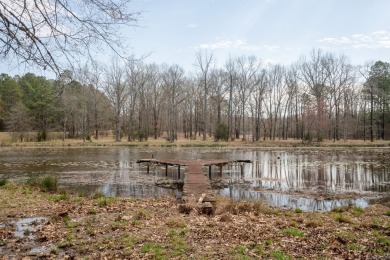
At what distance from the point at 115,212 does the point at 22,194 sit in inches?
174

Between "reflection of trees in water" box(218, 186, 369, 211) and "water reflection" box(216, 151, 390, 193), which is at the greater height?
"water reflection" box(216, 151, 390, 193)

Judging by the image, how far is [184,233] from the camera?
7.07 m

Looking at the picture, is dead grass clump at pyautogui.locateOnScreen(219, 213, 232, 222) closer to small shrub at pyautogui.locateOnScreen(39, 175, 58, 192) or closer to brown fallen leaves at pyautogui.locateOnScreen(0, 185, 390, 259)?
brown fallen leaves at pyautogui.locateOnScreen(0, 185, 390, 259)

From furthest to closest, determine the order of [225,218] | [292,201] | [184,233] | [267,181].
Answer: [267,181]
[292,201]
[225,218]
[184,233]

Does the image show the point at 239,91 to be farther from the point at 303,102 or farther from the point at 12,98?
the point at 12,98

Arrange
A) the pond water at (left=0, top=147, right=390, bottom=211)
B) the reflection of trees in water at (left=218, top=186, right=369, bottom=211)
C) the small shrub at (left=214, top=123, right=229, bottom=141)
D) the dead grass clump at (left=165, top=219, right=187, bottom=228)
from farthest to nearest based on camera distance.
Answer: the small shrub at (left=214, top=123, right=229, bottom=141) < the pond water at (left=0, top=147, right=390, bottom=211) < the reflection of trees in water at (left=218, top=186, right=369, bottom=211) < the dead grass clump at (left=165, top=219, right=187, bottom=228)

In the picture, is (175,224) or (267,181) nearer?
(175,224)

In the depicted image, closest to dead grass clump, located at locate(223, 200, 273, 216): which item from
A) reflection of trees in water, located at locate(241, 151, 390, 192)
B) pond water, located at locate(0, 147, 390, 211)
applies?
pond water, located at locate(0, 147, 390, 211)

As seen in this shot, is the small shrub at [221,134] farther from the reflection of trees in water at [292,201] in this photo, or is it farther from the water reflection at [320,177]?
the reflection of trees in water at [292,201]

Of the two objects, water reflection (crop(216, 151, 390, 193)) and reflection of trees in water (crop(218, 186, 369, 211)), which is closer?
reflection of trees in water (crop(218, 186, 369, 211))

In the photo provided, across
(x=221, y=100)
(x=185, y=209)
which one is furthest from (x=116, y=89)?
(x=185, y=209)

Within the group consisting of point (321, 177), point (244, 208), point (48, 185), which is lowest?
point (321, 177)

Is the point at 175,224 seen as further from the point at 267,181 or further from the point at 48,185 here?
the point at 267,181

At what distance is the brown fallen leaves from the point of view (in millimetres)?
5871
